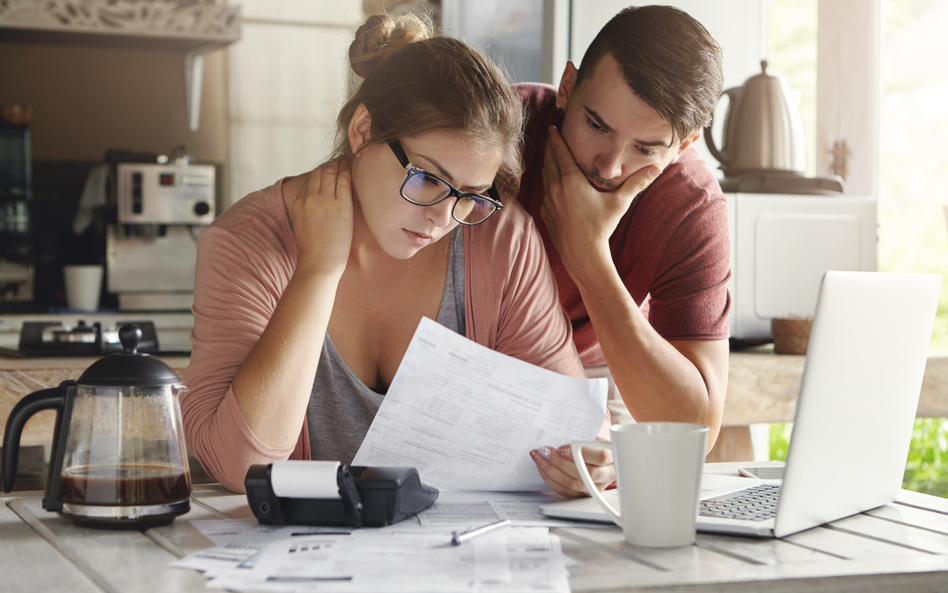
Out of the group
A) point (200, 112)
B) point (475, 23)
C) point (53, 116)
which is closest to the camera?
point (475, 23)

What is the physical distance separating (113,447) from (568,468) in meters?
0.46

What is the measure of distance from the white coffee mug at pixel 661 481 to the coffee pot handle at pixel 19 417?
51cm

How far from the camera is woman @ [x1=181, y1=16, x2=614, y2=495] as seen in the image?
105 centimetres

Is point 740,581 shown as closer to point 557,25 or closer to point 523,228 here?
point 523,228

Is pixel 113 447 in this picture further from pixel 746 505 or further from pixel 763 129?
pixel 763 129

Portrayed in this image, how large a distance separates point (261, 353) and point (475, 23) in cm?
211

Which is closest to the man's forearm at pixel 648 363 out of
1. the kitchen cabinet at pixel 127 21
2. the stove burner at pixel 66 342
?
the stove burner at pixel 66 342

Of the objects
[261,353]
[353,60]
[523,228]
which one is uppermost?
[353,60]

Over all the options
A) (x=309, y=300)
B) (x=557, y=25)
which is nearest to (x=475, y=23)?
(x=557, y=25)

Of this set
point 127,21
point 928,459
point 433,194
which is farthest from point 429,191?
point 928,459

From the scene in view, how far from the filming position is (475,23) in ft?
9.52

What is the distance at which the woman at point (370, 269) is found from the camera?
105 centimetres

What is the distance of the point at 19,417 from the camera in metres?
0.79

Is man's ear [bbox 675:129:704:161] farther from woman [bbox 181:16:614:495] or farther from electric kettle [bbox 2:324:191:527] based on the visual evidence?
electric kettle [bbox 2:324:191:527]
